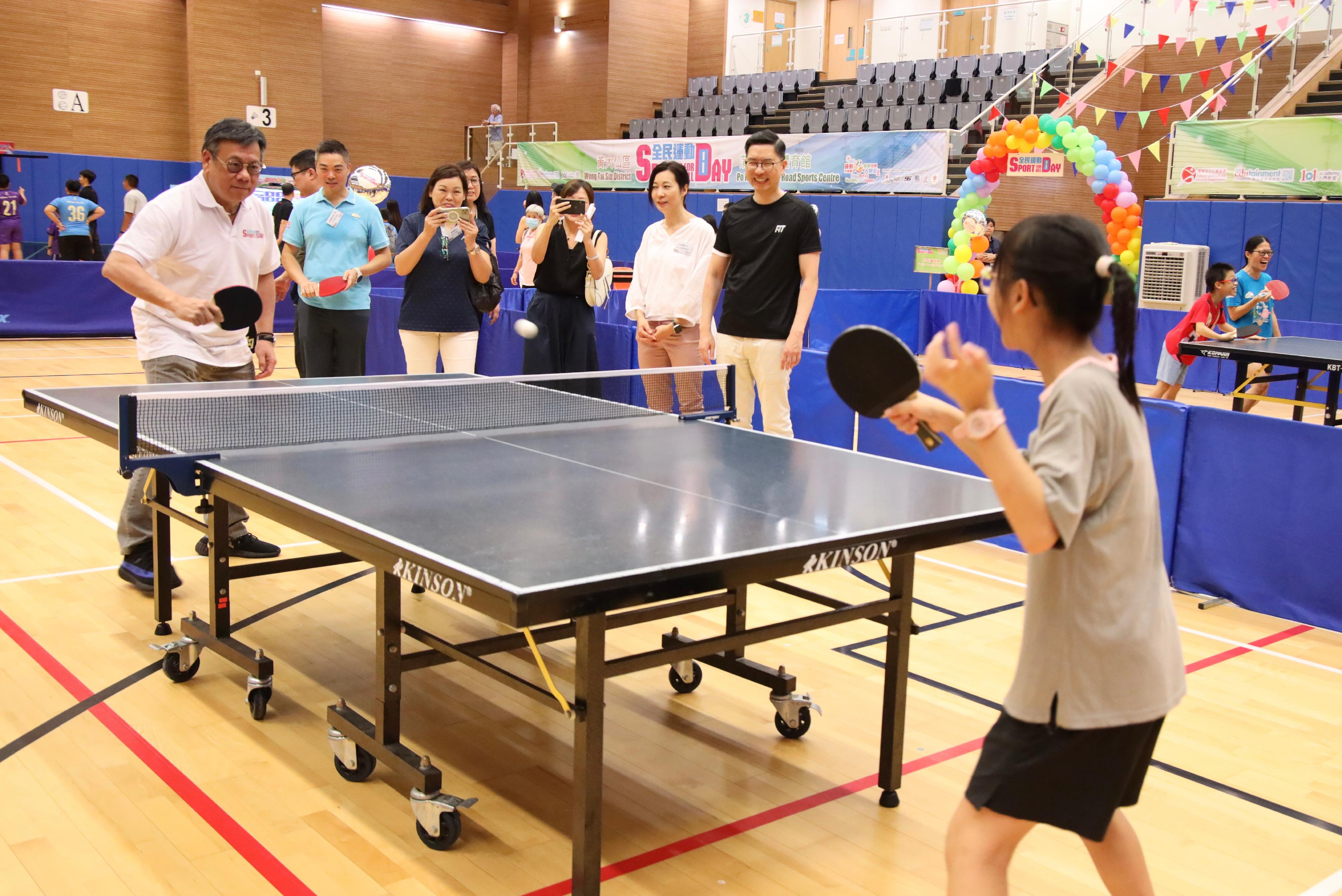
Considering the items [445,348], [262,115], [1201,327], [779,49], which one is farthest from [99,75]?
[1201,327]

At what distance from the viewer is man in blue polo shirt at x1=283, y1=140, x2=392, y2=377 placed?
5.67 metres

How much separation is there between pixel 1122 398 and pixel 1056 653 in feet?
1.32

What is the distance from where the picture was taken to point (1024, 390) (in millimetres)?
5711

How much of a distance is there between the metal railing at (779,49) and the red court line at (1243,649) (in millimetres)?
18929

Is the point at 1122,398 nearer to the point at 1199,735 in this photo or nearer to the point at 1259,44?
the point at 1199,735

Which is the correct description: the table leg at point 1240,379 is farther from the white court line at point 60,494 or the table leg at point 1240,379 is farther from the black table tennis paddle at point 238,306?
the white court line at point 60,494

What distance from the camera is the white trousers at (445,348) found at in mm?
6109

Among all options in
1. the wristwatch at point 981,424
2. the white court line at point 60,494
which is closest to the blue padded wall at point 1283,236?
the white court line at point 60,494

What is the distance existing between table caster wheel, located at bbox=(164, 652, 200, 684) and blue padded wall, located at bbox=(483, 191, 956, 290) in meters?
11.7

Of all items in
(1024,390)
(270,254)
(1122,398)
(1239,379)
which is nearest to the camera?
(1122,398)

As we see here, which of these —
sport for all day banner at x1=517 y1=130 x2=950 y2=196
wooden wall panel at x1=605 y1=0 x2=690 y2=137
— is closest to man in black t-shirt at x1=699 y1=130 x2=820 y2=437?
sport for all day banner at x1=517 y1=130 x2=950 y2=196

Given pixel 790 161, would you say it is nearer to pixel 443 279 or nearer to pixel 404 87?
pixel 404 87

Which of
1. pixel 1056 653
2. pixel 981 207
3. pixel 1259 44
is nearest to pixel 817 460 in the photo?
pixel 1056 653

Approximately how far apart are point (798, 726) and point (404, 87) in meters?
22.6
